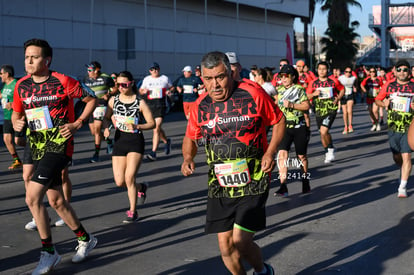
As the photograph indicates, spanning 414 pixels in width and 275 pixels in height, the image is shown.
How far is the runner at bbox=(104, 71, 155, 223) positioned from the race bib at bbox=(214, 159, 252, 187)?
3.15 metres

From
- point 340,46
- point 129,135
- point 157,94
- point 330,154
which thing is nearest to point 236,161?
point 129,135

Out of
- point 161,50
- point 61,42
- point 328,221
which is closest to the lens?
point 328,221

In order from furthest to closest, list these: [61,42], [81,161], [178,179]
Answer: [61,42] < [81,161] < [178,179]

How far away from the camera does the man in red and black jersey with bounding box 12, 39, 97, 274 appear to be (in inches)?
239

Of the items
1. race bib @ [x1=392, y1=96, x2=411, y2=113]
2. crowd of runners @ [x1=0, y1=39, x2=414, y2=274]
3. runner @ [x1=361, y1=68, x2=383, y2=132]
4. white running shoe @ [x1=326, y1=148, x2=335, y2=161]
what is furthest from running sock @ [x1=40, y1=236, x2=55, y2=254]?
runner @ [x1=361, y1=68, x2=383, y2=132]

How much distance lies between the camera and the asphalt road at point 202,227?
609 centimetres

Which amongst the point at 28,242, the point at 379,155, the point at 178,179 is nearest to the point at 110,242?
the point at 28,242

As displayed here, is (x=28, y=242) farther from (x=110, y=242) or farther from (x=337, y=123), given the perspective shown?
(x=337, y=123)

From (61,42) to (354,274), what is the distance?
26046mm

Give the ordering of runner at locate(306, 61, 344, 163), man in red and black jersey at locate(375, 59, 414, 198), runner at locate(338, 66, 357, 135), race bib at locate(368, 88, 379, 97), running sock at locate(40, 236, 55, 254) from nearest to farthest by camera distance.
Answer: running sock at locate(40, 236, 55, 254)
man in red and black jersey at locate(375, 59, 414, 198)
runner at locate(306, 61, 344, 163)
runner at locate(338, 66, 357, 135)
race bib at locate(368, 88, 379, 97)

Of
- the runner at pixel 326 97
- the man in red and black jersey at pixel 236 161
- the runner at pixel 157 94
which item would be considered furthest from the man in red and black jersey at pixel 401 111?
the runner at pixel 157 94

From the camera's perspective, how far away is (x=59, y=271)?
5.92m

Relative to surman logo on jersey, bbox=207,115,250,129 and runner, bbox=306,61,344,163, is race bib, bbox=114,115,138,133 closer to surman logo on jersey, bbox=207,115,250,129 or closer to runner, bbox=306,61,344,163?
surman logo on jersey, bbox=207,115,250,129

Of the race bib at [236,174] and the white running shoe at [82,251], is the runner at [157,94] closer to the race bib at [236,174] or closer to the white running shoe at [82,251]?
the white running shoe at [82,251]
